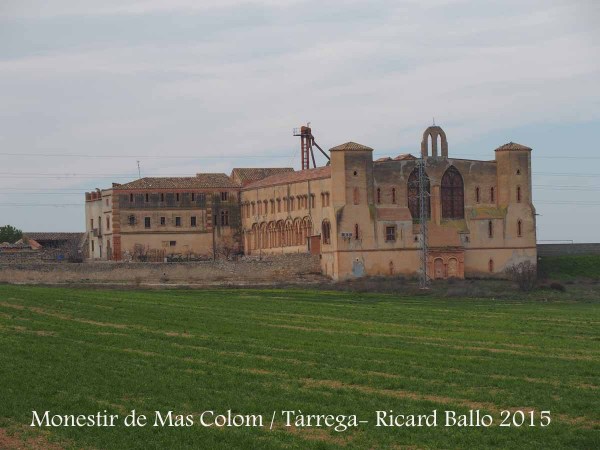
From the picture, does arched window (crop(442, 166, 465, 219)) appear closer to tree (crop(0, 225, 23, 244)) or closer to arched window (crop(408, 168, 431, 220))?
arched window (crop(408, 168, 431, 220))

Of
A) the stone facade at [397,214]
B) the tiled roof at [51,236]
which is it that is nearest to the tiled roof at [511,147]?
the stone facade at [397,214]

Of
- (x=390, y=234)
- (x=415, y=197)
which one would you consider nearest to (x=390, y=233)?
(x=390, y=234)

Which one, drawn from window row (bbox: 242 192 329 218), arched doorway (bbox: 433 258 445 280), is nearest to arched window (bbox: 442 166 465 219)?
arched doorway (bbox: 433 258 445 280)

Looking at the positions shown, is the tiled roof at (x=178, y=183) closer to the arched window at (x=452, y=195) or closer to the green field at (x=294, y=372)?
the arched window at (x=452, y=195)

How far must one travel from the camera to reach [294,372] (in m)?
28.6

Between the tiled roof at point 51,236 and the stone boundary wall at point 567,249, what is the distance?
152 feet

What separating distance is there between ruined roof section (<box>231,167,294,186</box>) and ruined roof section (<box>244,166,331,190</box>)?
1847 millimetres

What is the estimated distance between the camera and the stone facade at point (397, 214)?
8119cm

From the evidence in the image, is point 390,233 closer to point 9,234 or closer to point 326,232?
point 326,232

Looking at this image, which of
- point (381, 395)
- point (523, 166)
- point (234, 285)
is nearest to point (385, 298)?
point (234, 285)

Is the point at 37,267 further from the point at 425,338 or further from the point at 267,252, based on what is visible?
the point at 425,338

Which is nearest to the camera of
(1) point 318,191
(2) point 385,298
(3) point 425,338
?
(3) point 425,338

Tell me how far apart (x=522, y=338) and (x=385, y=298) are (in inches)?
1043

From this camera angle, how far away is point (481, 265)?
83.8m
